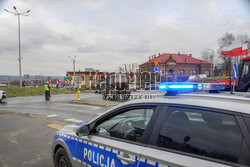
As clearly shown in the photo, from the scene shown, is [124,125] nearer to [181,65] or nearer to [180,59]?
[181,65]

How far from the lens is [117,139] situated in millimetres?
2137

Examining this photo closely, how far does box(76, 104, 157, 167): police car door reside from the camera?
187 centimetres

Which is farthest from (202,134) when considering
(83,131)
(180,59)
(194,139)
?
(180,59)

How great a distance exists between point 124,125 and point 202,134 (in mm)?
1080

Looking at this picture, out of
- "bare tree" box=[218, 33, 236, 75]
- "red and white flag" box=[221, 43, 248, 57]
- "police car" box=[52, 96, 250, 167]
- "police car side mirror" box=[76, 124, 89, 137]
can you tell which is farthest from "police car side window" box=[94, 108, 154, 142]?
"bare tree" box=[218, 33, 236, 75]

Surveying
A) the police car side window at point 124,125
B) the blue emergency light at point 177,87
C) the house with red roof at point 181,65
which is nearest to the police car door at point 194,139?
the blue emergency light at point 177,87

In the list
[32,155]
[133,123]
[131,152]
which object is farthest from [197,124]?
[32,155]

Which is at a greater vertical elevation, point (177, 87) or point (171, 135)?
point (177, 87)

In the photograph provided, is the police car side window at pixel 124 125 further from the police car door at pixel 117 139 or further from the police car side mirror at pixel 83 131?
the police car side mirror at pixel 83 131

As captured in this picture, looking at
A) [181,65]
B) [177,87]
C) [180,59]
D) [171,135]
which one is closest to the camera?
[171,135]

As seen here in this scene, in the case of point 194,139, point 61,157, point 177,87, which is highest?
point 177,87

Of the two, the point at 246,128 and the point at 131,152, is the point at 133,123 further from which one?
the point at 246,128

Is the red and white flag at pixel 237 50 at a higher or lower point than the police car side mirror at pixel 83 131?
higher

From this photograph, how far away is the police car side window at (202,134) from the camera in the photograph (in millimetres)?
1411
